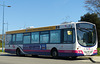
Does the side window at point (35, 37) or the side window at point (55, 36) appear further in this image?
the side window at point (35, 37)

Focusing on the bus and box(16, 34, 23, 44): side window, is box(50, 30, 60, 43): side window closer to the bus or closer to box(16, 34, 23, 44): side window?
the bus

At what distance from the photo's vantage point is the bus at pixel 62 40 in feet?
55.2

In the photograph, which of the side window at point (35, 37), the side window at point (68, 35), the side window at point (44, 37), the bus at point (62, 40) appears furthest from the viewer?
the side window at point (35, 37)

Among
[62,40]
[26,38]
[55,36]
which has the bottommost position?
[62,40]

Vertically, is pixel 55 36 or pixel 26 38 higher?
pixel 55 36

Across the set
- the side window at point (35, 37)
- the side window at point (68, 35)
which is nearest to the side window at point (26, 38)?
the side window at point (35, 37)

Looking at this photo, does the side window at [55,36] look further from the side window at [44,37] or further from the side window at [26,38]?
the side window at [26,38]

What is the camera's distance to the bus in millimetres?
16828

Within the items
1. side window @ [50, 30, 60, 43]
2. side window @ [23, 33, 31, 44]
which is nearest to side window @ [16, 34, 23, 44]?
side window @ [23, 33, 31, 44]

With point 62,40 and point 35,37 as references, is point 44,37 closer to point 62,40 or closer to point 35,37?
point 35,37

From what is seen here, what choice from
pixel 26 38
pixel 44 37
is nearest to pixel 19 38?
pixel 26 38

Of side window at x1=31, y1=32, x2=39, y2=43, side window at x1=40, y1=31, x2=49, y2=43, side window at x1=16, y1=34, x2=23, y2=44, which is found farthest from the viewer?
side window at x1=16, y1=34, x2=23, y2=44

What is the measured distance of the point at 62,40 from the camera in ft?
58.5

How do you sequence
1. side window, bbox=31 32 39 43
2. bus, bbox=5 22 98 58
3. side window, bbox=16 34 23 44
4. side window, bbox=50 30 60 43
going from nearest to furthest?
bus, bbox=5 22 98 58, side window, bbox=50 30 60 43, side window, bbox=31 32 39 43, side window, bbox=16 34 23 44
